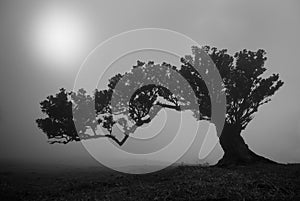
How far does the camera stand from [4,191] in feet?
60.9

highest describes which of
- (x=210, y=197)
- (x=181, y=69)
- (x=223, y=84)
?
(x=181, y=69)

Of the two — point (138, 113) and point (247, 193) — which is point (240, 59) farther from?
point (247, 193)

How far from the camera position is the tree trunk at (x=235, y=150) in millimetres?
35741

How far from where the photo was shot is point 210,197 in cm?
1455

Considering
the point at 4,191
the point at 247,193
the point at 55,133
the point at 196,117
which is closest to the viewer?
the point at 247,193

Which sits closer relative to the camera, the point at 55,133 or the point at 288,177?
the point at 288,177

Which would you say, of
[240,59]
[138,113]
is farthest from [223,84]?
[138,113]

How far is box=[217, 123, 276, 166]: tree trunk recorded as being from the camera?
3574 cm

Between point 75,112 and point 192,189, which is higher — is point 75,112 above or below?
above

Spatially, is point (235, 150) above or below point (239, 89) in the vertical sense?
below

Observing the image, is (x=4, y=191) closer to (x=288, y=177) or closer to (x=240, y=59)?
(x=288, y=177)

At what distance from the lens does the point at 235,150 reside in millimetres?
37438

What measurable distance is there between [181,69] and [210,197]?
27.9 m

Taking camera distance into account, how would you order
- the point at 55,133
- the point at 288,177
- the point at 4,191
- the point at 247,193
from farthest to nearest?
the point at 55,133, the point at 288,177, the point at 4,191, the point at 247,193
